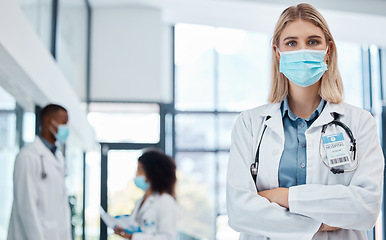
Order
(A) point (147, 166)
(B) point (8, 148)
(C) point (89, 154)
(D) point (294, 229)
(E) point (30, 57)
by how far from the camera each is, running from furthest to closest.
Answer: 1. (C) point (89, 154)
2. (A) point (147, 166)
3. (B) point (8, 148)
4. (E) point (30, 57)
5. (D) point (294, 229)

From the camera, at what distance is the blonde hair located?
1.83m

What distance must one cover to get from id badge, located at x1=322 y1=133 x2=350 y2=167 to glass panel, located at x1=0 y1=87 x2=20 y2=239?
8.77 feet

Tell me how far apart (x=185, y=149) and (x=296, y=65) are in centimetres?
758

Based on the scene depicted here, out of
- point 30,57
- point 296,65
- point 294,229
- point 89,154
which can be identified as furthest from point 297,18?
point 89,154

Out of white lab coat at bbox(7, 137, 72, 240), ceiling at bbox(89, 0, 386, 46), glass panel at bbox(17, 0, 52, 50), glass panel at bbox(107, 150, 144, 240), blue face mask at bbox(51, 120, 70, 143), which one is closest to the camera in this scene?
white lab coat at bbox(7, 137, 72, 240)

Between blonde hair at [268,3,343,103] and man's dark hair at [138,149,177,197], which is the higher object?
blonde hair at [268,3,343,103]

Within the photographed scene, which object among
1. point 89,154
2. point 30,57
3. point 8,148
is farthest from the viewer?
point 89,154

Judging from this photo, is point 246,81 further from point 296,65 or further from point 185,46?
point 296,65

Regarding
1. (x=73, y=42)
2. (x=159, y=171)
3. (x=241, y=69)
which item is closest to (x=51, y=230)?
(x=159, y=171)

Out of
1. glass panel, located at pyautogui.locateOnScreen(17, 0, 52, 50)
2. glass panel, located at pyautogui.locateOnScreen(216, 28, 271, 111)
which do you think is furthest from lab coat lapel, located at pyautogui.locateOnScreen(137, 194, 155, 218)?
glass panel, located at pyautogui.locateOnScreen(216, 28, 271, 111)

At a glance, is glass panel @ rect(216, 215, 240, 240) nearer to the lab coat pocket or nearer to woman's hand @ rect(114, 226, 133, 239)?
woman's hand @ rect(114, 226, 133, 239)

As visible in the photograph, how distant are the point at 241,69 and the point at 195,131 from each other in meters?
1.34

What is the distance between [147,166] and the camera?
15.3 feet

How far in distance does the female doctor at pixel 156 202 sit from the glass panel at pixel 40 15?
4.66 ft
